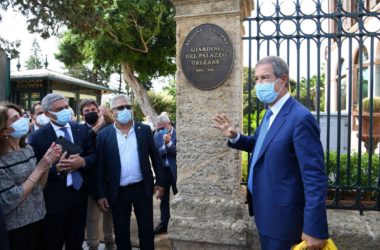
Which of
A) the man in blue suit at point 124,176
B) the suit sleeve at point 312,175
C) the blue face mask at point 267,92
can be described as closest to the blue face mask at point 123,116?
the man in blue suit at point 124,176

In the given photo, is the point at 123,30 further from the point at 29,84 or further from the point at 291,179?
the point at 291,179

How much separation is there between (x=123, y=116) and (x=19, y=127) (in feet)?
4.21

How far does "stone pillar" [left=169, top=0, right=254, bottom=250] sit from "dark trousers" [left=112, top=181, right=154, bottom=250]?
15.5 inches

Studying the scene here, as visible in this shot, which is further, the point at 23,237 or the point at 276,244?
the point at 23,237

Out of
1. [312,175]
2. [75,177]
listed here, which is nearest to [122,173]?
[75,177]

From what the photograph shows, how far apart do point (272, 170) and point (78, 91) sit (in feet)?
80.4

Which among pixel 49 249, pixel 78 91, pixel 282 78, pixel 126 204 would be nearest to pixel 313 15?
pixel 282 78

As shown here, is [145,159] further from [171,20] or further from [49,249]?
[171,20]

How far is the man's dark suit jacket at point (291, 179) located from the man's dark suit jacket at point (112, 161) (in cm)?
164

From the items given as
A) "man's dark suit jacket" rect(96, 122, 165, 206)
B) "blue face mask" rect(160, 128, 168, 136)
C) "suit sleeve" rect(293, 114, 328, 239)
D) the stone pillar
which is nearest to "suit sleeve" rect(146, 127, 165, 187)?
"man's dark suit jacket" rect(96, 122, 165, 206)

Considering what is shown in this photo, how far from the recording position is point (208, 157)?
3770mm

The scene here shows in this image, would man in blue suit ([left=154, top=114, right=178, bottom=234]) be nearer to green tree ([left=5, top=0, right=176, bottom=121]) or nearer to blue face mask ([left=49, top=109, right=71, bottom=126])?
blue face mask ([left=49, top=109, right=71, bottom=126])

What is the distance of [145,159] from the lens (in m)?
4.14

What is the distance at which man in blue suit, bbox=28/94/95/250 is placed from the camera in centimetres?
378
